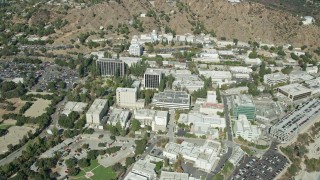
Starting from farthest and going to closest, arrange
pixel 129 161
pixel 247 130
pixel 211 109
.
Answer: pixel 211 109 → pixel 247 130 → pixel 129 161

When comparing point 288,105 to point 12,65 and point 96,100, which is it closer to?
point 96,100

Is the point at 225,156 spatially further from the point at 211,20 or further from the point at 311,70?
the point at 211,20

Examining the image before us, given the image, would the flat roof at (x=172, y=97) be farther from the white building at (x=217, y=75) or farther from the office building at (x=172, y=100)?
the white building at (x=217, y=75)

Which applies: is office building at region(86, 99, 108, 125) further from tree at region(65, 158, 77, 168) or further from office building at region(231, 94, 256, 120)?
office building at region(231, 94, 256, 120)

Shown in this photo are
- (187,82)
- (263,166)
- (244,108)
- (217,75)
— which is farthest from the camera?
(217,75)

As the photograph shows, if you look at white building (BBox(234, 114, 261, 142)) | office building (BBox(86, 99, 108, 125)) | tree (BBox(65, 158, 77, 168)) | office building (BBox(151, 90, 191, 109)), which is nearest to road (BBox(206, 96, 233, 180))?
white building (BBox(234, 114, 261, 142))

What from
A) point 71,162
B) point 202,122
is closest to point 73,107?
point 71,162

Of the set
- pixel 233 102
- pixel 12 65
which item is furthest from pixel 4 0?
pixel 233 102
